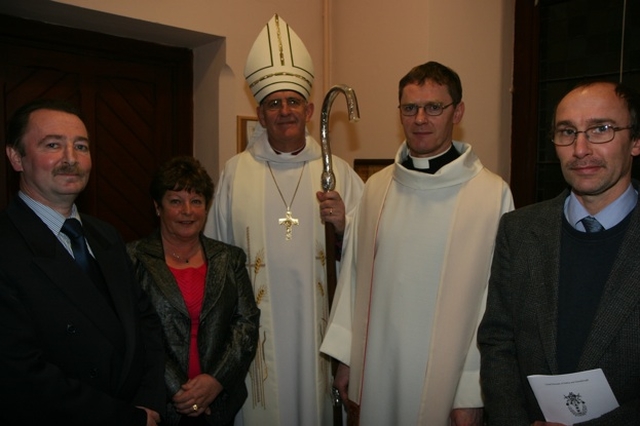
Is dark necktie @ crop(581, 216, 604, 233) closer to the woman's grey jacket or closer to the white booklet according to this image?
the white booklet

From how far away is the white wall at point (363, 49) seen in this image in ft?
10.5

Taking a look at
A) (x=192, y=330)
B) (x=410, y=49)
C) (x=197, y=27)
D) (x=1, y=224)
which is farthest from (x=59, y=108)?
(x=410, y=49)

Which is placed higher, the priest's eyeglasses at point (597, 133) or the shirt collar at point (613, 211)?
the priest's eyeglasses at point (597, 133)

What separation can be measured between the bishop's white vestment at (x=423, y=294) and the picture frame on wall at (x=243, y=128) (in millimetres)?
1426

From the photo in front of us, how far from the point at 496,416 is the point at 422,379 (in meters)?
0.46

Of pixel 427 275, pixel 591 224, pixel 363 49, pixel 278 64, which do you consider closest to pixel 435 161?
pixel 427 275

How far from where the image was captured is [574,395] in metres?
1.48

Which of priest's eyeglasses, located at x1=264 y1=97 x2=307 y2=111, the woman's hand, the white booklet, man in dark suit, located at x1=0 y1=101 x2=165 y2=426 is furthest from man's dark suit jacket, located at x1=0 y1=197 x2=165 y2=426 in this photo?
the white booklet

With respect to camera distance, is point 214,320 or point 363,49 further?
point 363,49

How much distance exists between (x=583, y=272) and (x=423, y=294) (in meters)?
0.68

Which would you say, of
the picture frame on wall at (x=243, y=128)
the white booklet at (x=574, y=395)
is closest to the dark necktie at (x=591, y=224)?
the white booklet at (x=574, y=395)

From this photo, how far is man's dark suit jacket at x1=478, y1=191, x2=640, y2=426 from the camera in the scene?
145 centimetres

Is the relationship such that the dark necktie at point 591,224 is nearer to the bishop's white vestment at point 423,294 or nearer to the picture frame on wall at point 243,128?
the bishop's white vestment at point 423,294

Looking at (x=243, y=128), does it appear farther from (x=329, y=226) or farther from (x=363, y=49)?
(x=329, y=226)
